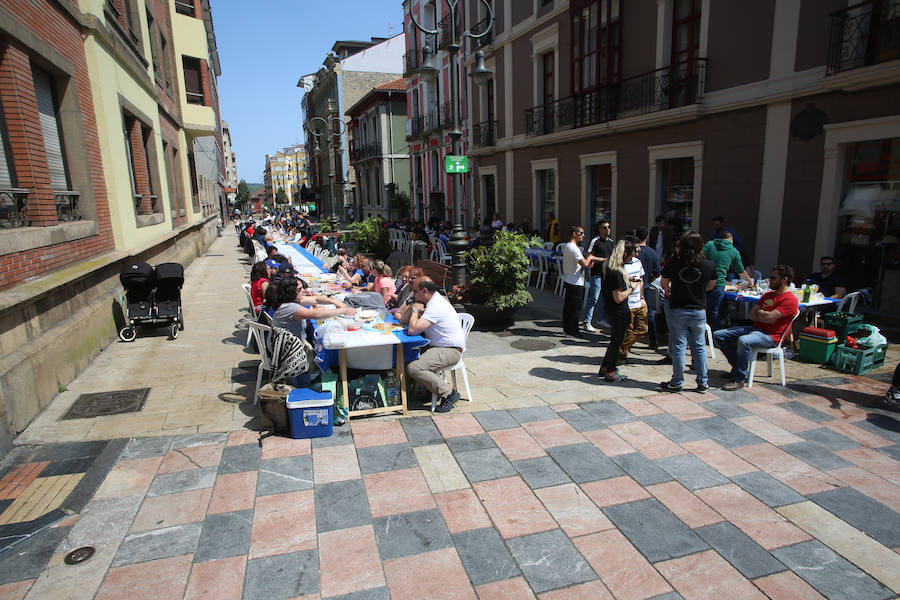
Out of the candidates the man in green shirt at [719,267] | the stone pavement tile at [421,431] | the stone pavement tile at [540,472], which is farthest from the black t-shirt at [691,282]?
the stone pavement tile at [421,431]

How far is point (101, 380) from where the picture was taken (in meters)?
6.26

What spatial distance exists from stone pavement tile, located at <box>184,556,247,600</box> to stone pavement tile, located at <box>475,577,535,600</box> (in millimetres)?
1326

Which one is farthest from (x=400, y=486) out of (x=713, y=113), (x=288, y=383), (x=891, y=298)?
(x=713, y=113)

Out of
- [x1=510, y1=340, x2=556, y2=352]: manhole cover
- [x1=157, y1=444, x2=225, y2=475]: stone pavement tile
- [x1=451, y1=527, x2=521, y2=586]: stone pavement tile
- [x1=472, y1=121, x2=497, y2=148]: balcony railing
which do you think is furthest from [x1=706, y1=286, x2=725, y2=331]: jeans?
[x1=472, y1=121, x2=497, y2=148]: balcony railing

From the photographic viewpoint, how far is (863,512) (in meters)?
3.50

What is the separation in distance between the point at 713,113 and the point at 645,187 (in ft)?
7.59

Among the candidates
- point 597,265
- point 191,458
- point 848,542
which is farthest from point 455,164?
point 848,542

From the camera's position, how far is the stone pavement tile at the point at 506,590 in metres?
2.81

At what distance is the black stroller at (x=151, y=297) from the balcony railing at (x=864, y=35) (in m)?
10.7

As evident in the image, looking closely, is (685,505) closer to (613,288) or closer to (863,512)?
(863,512)

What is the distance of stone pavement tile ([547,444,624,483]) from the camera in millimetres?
4004

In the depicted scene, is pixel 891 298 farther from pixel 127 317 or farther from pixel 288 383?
pixel 127 317

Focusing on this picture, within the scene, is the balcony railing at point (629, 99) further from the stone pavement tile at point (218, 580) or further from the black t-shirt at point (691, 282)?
the stone pavement tile at point (218, 580)

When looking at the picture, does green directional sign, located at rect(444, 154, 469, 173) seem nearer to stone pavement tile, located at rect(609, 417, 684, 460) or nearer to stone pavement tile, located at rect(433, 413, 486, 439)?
stone pavement tile, located at rect(433, 413, 486, 439)
